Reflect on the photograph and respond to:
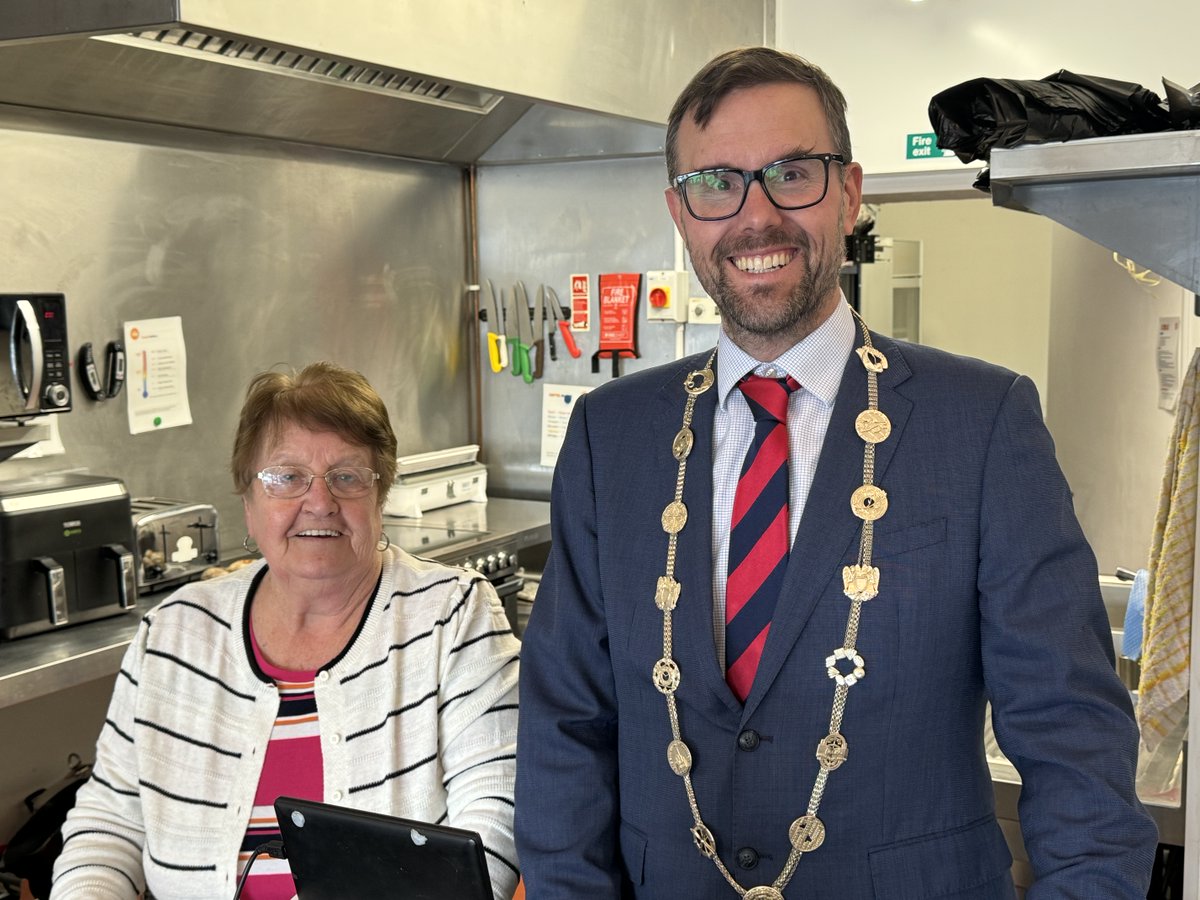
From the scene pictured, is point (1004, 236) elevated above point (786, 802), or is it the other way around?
point (1004, 236)

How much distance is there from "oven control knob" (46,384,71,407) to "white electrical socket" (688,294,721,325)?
82.0 inches

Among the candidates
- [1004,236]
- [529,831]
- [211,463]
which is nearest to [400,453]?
[211,463]

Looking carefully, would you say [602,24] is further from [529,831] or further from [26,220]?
[529,831]

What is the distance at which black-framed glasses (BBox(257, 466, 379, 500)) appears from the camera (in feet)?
6.40

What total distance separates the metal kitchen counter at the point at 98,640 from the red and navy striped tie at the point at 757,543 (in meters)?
1.67

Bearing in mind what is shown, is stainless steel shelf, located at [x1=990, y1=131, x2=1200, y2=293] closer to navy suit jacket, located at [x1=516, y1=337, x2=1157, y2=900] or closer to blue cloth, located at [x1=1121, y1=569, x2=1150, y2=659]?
navy suit jacket, located at [x1=516, y1=337, x2=1157, y2=900]

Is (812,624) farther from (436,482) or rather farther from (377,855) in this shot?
(436,482)

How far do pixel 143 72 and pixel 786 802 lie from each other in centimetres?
258

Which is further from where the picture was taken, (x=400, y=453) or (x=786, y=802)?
(x=400, y=453)

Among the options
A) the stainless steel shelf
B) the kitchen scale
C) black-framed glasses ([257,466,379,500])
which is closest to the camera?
the stainless steel shelf

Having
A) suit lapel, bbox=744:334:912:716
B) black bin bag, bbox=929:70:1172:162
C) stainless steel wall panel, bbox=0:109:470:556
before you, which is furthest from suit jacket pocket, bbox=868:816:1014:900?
stainless steel wall panel, bbox=0:109:470:556

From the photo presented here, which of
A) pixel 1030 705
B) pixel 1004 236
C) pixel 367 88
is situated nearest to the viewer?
pixel 1030 705

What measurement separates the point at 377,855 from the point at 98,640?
1434mm

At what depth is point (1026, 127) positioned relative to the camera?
63.0 inches
